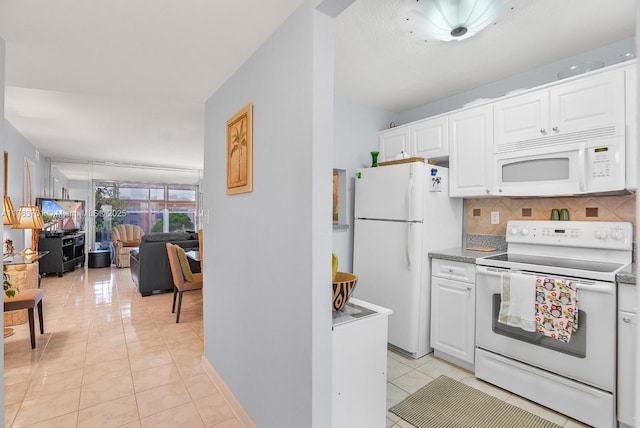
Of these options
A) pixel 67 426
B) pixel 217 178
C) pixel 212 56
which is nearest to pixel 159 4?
pixel 212 56

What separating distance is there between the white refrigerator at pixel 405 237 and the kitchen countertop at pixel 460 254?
78 millimetres

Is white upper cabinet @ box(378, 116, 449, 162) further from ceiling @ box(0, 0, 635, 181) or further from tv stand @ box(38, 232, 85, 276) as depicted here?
tv stand @ box(38, 232, 85, 276)

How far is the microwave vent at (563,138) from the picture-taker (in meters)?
1.97

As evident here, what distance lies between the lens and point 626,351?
173 cm

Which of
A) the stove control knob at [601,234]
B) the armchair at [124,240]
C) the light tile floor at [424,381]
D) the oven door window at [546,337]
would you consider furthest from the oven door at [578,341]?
the armchair at [124,240]

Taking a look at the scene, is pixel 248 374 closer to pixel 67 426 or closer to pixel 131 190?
pixel 67 426

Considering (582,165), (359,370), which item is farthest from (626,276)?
(359,370)

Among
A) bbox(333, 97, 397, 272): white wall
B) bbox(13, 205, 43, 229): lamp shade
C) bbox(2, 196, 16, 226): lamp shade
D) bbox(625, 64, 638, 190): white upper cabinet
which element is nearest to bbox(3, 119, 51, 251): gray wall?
bbox(13, 205, 43, 229): lamp shade

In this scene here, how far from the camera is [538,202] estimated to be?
257 cm

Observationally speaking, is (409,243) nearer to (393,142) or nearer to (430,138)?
(430,138)

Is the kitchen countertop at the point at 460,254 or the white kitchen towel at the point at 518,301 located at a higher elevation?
the kitchen countertop at the point at 460,254

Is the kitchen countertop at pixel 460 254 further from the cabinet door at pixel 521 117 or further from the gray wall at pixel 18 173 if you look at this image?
the gray wall at pixel 18 173

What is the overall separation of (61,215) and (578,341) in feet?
26.8

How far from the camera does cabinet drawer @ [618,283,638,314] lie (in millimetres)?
1729
